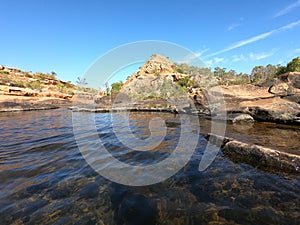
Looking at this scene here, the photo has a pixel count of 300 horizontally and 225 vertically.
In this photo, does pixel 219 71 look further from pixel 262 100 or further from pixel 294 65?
pixel 262 100

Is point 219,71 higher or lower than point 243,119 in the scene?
higher

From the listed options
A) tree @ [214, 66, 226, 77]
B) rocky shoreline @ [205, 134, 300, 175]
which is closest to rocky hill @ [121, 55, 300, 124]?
rocky shoreline @ [205, 134, 300, 175]

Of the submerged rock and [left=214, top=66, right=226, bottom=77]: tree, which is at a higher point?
[left=214, top=66, right=226, bottom=77]: tree

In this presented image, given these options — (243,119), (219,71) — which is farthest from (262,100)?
(219,71)

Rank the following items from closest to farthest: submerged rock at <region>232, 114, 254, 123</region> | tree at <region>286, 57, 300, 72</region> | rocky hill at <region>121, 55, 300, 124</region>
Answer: rocky hill at <region>121, 55, 300, 124</region>
submerged rock at <region>232, 114, 254, 123</region>
tree at <region>286, 57, 300, 72</region>

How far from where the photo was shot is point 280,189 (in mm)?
3070

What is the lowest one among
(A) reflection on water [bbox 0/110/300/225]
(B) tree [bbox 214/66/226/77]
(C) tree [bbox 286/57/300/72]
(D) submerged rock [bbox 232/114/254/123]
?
A: (A) reflection on water [bbox 0/110/300/225]

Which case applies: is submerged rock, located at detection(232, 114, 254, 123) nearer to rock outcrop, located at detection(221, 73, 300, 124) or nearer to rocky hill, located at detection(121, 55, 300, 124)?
rocky hill, located at detection(121, 55, 300, 124)

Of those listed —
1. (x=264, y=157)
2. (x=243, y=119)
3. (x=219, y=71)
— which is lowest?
(x=264, y=157)

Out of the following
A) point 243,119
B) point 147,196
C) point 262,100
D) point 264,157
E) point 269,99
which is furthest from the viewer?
point 262,100

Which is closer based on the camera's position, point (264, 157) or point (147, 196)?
point (147, 196)

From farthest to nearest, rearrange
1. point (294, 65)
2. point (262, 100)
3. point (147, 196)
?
point (294, 65) → point (262, 100) → point (147, 196)

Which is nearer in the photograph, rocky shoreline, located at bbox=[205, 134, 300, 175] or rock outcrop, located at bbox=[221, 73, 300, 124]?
rocky shoreline, located at bbox=[205, 134, 300, 175]

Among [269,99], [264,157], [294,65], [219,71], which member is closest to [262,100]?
[269,99]
